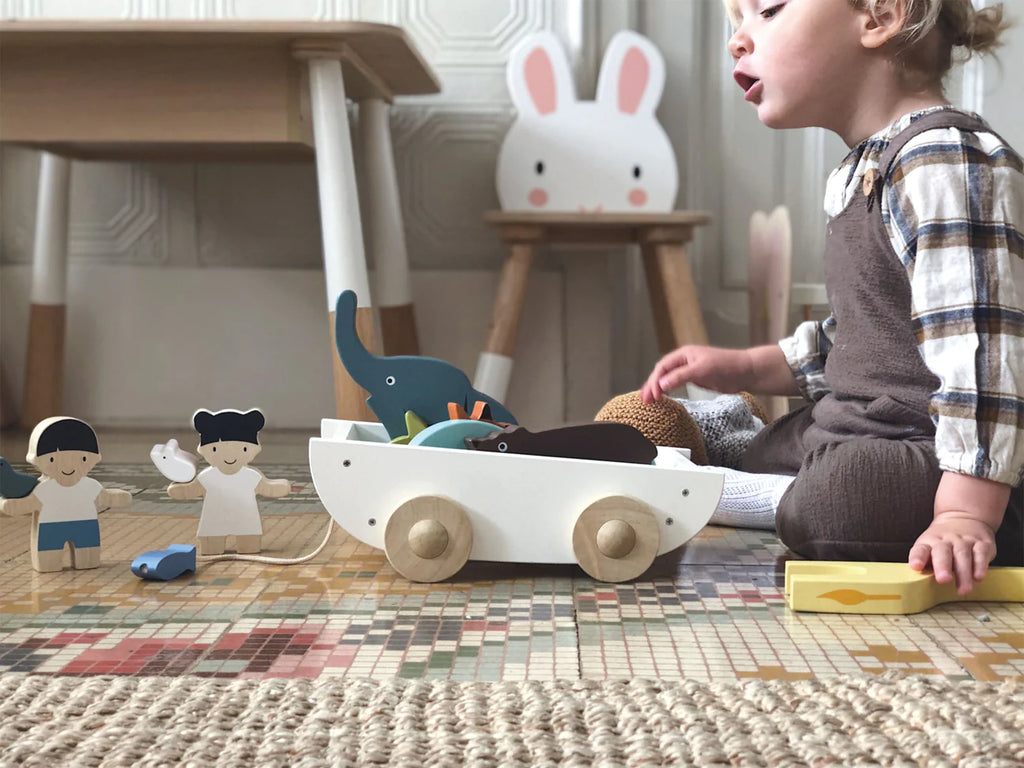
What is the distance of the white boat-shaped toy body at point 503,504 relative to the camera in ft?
2.17

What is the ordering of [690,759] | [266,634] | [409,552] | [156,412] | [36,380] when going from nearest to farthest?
[690,759] → [266,634] → [409,552] → [36,380] → [156,412]

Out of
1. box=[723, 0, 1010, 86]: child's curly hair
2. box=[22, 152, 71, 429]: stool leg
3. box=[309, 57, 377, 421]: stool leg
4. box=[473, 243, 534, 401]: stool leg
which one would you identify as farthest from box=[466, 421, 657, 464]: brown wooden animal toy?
box=[22, 152, 71, 429]: stool leg

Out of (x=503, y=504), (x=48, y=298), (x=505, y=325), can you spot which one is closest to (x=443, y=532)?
(x=503, y=504)

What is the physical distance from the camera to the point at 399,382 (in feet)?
2.43

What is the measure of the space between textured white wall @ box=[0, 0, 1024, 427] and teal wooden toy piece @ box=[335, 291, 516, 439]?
87 cm

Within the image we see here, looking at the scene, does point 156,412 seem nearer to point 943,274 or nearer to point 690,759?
point 943,274

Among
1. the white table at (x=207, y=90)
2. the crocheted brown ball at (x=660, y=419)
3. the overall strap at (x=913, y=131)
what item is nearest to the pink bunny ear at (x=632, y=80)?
the white table at (x=207, y=90)

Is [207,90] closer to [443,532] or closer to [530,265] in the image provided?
[530,265]

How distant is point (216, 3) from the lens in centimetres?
165

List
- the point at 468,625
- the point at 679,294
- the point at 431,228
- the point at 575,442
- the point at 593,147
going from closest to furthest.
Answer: the point at 468,625
the point at 575,442
the point at 679,294
the point at 593,147
the point at 431,228

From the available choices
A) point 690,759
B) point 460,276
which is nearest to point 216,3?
point 460,276

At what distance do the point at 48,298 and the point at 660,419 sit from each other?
3.39ft

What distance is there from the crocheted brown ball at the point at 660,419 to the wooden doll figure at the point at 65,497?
428mm

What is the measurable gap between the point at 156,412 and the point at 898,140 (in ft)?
4.08
